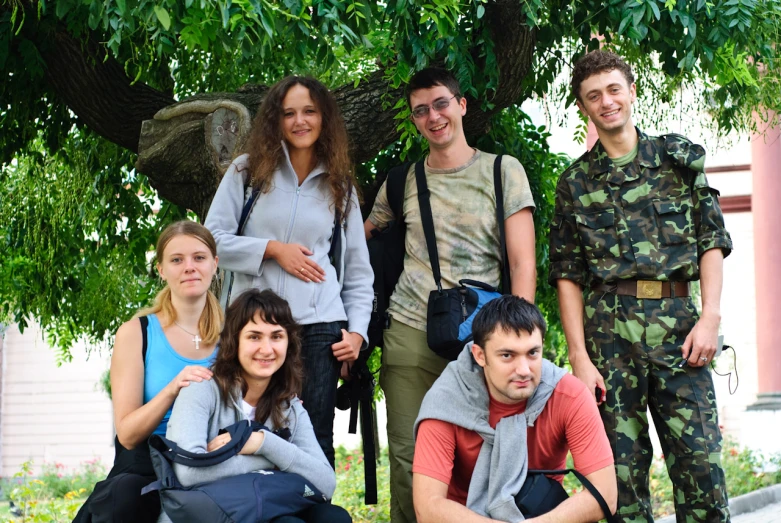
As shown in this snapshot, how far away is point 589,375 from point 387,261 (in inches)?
41.0

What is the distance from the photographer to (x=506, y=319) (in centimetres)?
365

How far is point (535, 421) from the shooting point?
3.69 m

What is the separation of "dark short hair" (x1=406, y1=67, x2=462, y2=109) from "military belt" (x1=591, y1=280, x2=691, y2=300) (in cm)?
111

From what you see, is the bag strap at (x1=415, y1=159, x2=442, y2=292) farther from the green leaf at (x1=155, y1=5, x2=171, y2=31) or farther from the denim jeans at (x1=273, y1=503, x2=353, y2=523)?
the green leaf at (x1=155, y1=5, x2=171, y2=31)

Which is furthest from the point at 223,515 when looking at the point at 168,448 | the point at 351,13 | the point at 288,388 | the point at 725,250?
the point at 725,250

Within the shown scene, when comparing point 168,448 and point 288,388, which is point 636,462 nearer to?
point 288,388

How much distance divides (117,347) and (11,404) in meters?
19.1

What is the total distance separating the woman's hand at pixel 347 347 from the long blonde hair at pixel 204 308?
0.49 meters

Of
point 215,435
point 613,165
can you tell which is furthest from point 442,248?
point 215,435

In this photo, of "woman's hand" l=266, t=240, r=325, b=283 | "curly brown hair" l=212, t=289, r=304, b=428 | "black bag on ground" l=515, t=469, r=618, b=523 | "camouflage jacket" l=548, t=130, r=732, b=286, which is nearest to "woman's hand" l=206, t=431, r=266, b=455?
"curly brown hair" l=212, t=289, r=304, b=428

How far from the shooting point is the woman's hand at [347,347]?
4.08 meters

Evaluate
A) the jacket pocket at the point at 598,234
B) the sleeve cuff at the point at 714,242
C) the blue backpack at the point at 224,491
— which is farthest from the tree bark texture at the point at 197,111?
the blue backpack at the point at 224,491

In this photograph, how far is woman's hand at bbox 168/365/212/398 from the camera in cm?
364

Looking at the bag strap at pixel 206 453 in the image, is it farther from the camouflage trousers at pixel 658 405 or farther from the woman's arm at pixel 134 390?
the camouflage trousers at pixel 658 405
